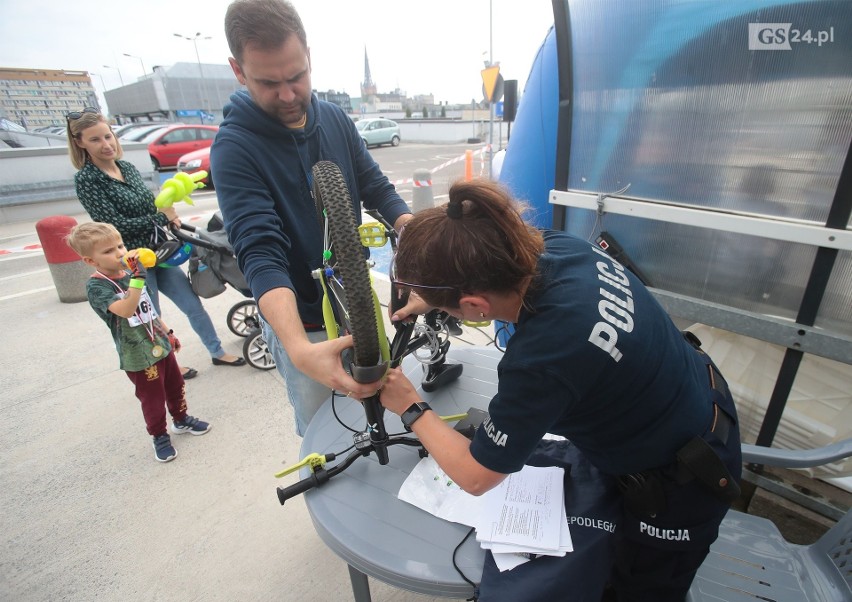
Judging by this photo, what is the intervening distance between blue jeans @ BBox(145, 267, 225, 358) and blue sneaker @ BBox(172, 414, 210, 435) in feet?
2.71

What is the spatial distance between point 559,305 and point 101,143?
3.15m

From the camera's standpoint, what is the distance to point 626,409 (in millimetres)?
1094

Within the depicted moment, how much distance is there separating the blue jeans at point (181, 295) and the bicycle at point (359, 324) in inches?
92.7

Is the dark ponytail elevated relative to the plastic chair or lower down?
elevated

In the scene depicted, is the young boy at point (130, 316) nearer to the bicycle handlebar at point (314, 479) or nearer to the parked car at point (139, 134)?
the bicycle handlebar at point (314, 479)

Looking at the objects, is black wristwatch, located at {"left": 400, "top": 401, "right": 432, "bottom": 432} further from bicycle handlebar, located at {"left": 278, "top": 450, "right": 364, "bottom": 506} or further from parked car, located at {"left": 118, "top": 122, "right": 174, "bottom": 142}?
parked car, located at {"left": 118, "top": 122, "right": 174, "bottom": 142}

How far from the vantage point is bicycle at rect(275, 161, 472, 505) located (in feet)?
3.38

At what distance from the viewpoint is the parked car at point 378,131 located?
68.6 feet

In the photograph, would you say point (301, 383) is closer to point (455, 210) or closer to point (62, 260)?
point (455, 210)

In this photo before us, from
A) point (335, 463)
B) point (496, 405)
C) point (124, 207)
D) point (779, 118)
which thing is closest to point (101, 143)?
point (124, 207)

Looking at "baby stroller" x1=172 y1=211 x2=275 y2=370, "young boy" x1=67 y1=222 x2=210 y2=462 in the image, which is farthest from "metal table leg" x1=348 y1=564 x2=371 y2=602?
"baby stroller" x1=172 y1=211 x2=275 y2=370

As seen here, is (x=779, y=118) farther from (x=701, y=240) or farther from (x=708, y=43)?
(x=701, y=240)

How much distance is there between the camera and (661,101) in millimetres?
1847

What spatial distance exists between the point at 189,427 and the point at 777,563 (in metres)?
3.14
